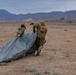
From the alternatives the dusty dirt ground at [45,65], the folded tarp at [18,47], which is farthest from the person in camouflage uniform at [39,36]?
the dusty dirt ground at [45,65]

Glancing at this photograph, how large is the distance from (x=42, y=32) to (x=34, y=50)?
2.79 ft

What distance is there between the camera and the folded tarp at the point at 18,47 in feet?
47.2

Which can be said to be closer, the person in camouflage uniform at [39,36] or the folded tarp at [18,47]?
the folded tarp at [18,47]

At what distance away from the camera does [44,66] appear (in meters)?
13.1

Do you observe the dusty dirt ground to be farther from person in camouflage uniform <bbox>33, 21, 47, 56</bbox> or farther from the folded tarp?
person in camouflage uniform <bbox>33, 21, 47, 56</bbox>

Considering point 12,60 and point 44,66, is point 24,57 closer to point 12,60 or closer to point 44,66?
point 12,60

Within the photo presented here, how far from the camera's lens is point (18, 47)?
15.0m

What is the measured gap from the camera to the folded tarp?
14.4m

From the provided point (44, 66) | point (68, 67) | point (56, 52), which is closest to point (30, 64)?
point (44, 66)

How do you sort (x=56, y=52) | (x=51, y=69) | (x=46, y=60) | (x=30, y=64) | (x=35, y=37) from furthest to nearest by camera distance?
(x=56, y=52)
(x=35, y=37)
(x=46, y=60)
(x=30, y=64)
(x=51, y=69)

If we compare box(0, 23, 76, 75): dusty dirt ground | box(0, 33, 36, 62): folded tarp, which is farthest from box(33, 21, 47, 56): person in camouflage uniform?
box(0, 23, 76, 75): dusty dirt ground

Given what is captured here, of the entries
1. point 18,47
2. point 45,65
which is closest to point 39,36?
point 18,47

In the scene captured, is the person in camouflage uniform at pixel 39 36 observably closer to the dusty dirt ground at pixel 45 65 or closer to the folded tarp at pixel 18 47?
the folded tarp at pixel 18 47

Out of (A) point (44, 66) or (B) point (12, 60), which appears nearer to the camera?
(A) point (44, 66)
